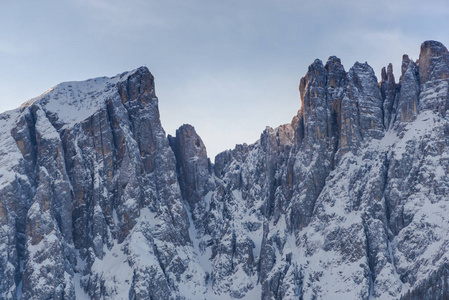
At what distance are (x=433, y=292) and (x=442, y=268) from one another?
7234 millimetres

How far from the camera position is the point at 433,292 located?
19862 cm

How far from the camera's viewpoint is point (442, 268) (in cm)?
19825
